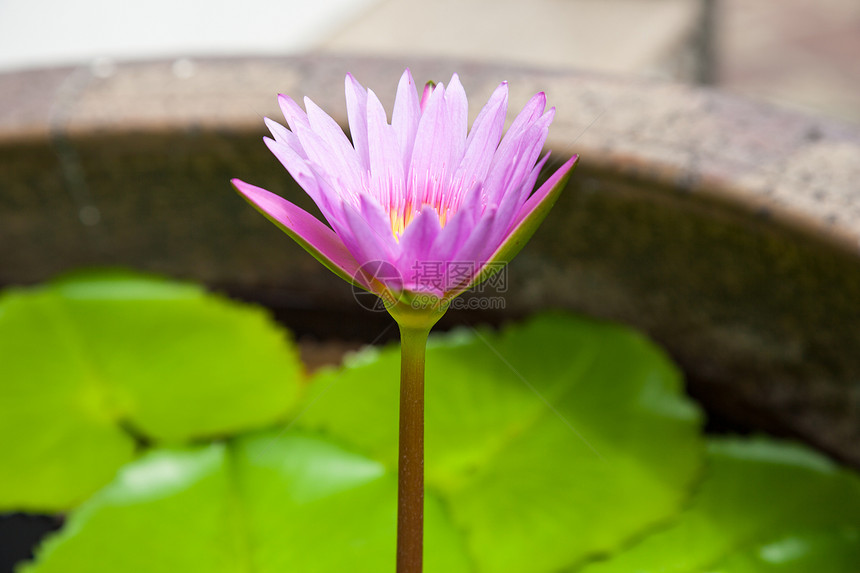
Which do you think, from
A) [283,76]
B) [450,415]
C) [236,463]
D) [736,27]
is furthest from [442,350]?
[736,27]

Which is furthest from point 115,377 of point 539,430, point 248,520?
point 539,430

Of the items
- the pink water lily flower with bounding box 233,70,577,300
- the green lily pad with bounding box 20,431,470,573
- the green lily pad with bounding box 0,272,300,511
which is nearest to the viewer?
the pink water lily flower with bounding box 233,70,577,300

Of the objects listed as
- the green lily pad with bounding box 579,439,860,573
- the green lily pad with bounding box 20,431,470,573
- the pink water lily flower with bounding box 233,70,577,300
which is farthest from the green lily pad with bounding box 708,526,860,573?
the pink water lily flower with bounding box 233,70,577,300

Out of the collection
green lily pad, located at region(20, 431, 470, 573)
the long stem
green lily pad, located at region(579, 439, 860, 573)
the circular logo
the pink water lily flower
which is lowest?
green lily pad, located at region(579, 439, 860, 573)

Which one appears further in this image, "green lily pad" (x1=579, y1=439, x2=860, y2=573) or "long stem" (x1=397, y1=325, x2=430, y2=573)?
"green lily pad" (x1=579, y1=439, x2=860, y2=573)

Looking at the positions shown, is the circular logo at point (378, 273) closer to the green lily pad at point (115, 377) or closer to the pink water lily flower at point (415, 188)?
the pink water lily flower at point (415, 188)

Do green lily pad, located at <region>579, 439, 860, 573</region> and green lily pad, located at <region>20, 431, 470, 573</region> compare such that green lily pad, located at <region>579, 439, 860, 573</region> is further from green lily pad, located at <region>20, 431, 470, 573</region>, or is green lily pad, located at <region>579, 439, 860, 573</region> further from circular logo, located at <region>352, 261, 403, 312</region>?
circular logo, located at <region>352, 261, 403, 312</region>

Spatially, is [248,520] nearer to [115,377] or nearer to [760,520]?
[115,377]
